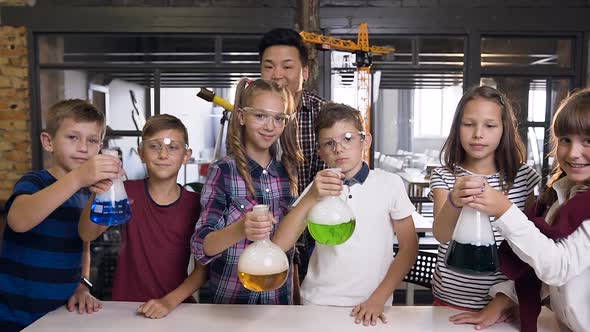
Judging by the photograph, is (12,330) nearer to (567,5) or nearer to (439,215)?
(439,215)

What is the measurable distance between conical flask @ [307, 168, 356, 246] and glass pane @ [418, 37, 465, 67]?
323 centimetres

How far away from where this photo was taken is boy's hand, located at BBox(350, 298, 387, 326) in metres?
1.24

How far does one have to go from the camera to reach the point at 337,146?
1.39m

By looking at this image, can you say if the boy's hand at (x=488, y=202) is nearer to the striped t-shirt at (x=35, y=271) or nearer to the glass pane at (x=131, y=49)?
the striped t-shirt at (x=35, y=271)

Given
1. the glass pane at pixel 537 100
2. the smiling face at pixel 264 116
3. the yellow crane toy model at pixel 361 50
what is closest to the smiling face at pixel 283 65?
the smiling face at pixel 264 116

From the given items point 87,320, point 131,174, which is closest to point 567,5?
point 131,174

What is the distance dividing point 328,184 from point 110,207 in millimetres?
546

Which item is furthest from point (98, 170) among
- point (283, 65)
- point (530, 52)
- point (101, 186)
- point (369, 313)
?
point (530, 52)

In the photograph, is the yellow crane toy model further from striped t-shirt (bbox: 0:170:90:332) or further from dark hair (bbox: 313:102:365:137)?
striped t-shirt (bbox: 0:170:90:332)

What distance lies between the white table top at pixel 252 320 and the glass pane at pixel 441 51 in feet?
9.94

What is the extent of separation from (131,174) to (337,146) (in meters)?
3.09

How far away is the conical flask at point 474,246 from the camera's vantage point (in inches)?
40.4

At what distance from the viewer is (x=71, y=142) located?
4.76ft

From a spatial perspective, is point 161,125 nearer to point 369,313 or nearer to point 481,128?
point 369,313
